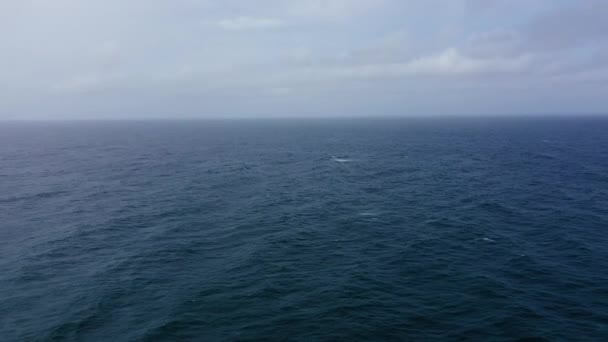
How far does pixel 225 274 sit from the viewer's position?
2108 inches

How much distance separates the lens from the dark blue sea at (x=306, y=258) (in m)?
41.8

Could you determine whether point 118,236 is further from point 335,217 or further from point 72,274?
point 335,217

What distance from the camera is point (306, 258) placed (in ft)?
194

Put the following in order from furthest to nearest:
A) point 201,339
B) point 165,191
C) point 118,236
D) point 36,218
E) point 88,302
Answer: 1. point 165,191
2. point 36,218
3. point 118,236
4. point 88,302
5. point 201,339

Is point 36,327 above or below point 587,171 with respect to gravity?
below

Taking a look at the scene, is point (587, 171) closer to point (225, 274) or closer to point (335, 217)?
point (335, 217)

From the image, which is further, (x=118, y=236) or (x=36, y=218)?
(x=36, y=218)

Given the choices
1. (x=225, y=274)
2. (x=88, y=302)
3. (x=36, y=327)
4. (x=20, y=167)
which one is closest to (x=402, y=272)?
(x=225, y=274)

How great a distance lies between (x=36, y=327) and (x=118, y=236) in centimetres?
2810

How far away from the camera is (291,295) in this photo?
48.4m

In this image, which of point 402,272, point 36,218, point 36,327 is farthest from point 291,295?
point 36,218

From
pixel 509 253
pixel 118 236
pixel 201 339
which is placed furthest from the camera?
pixel 118 236

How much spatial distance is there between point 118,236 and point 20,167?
107598 millimetres

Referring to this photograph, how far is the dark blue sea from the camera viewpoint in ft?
137
